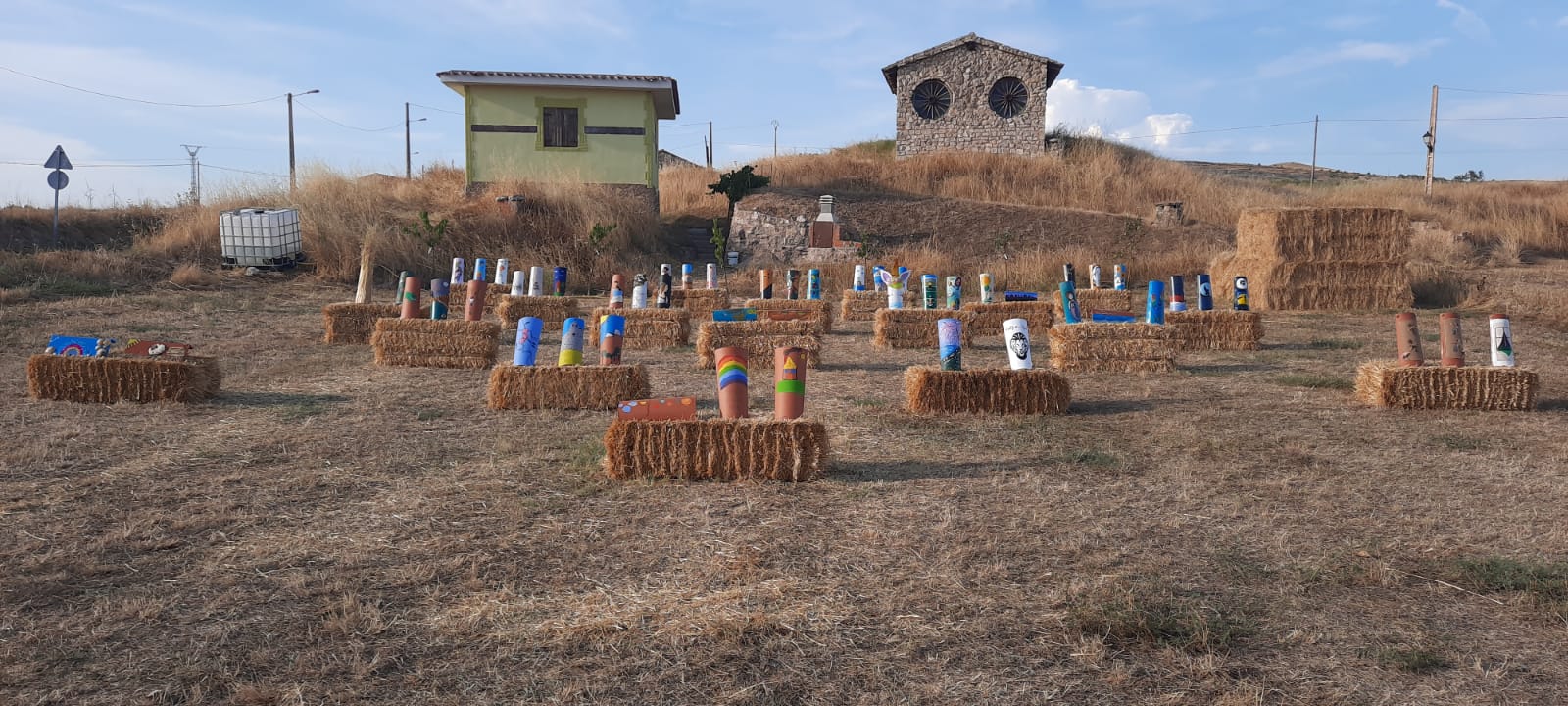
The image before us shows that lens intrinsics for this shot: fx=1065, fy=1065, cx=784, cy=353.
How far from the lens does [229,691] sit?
3.10 metres

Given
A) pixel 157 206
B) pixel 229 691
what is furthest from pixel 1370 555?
pixel 157 206

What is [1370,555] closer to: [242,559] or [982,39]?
[242,559]

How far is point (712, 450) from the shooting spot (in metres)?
5.52

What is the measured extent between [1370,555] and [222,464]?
569 centimetres

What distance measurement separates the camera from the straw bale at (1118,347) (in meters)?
9.70

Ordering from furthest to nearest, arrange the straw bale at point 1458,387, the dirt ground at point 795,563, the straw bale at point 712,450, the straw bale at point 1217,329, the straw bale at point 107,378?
the straw bale at point 1217,329 < the straw bale at point 1458,387 < the straw bale at point 107,378 < the straw bale at point 712,450 < the dirt ground at point 795,563

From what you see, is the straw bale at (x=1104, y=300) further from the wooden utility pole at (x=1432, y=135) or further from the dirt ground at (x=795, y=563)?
the wooden utility pole at (x=1432, y=135)

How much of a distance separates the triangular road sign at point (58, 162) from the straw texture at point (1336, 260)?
2100cm

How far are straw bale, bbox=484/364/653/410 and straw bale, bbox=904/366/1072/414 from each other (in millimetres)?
2091

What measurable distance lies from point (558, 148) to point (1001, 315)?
14.3 m

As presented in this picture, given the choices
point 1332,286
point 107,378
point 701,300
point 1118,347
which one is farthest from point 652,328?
point 1332,286

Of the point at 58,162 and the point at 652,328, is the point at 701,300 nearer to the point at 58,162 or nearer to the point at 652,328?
the point at 652,328

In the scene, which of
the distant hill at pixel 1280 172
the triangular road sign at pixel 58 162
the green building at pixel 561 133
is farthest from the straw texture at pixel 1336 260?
the distant hill at pixel 1280 172

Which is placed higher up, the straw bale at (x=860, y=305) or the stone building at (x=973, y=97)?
the stone building at (x=973, y=97)
